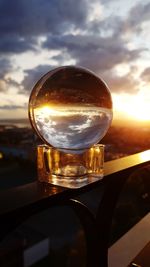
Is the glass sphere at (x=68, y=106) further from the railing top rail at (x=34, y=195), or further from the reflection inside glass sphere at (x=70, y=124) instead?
the railing top rail at (x=34, y=195)

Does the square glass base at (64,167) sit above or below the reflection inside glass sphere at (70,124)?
below

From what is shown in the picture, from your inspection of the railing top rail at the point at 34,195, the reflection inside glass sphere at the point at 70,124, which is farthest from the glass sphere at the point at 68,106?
the railing top rail at the point at 34,195

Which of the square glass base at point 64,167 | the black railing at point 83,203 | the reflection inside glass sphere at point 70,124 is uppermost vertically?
the reflection inside glass sphere at point 70,124

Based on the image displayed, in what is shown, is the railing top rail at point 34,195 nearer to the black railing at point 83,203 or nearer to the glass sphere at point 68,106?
the black railing at point 83,203

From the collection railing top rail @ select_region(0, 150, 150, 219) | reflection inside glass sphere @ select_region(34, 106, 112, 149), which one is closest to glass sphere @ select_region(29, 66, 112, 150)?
reflection inside glass sphere @ select_region(34, 106, 112, 149)

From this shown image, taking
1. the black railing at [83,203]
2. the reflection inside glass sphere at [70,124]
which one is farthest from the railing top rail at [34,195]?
the reflection inside glass sphere at [70,124]

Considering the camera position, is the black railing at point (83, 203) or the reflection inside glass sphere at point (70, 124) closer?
the black railing at point (83, 203)
